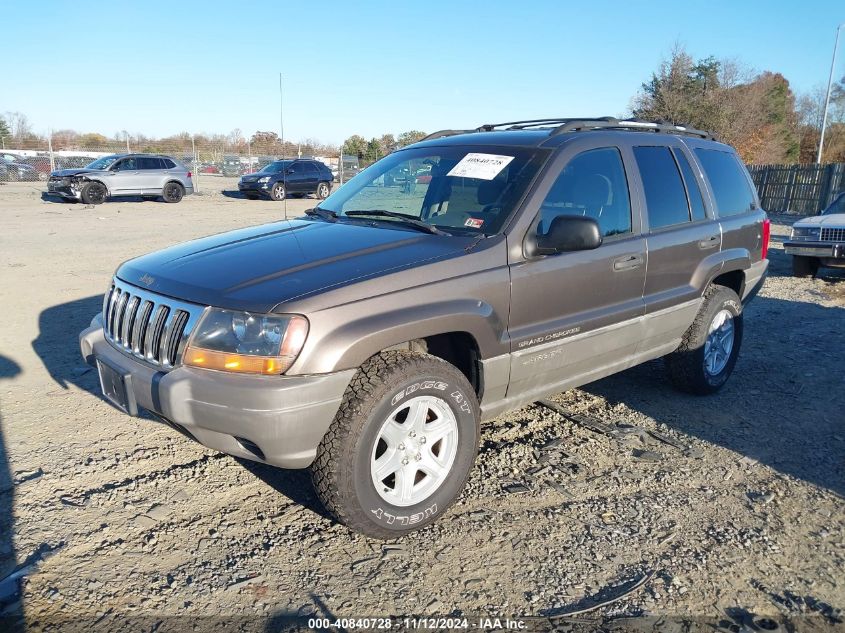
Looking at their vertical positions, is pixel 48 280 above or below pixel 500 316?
below

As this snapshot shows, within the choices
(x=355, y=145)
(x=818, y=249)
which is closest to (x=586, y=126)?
(x=818, y=249)

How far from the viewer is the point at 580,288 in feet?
12.3

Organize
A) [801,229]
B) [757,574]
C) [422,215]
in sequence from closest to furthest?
[757,574]
[422,215]
[801,229]

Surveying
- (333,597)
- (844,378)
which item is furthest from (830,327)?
(333,597)

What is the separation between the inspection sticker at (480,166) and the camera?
12.4 feet

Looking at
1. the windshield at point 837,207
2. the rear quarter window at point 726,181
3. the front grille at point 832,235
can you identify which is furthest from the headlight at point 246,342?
the windshield at point 837,207

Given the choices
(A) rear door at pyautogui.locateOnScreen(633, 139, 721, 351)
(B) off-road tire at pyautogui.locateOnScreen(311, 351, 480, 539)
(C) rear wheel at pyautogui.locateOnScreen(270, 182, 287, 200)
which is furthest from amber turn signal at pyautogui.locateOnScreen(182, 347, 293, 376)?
(C) rear wheel at pyautogui.locateOnScreen(270, 182, 287, 200)

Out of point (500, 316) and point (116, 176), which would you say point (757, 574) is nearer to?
point (500, 316)

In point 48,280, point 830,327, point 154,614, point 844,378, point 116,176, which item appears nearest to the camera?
point 154,614

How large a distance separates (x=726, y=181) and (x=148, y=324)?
4372 millimetres

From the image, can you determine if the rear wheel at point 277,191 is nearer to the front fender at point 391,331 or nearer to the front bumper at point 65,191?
the front bumper at point 65,191

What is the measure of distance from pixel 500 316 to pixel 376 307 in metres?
0.75

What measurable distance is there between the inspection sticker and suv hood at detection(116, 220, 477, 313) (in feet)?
1.90

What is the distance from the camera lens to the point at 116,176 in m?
21.0
